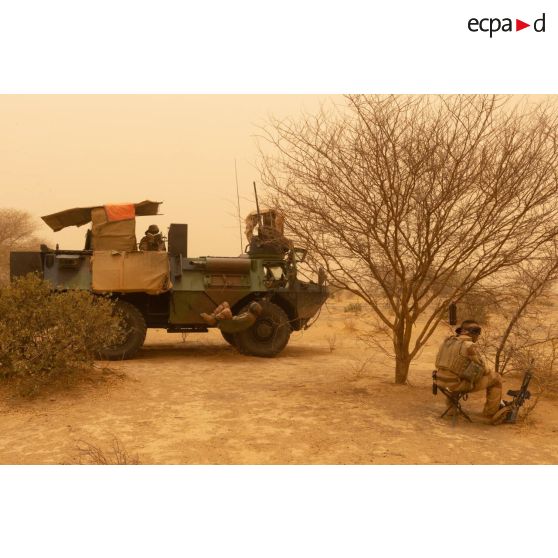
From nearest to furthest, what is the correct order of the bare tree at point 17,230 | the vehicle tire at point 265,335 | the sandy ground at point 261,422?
the sandy ground at point 261,422 → the vehicle tire at point 265,335 → the bare tree at point 17,230

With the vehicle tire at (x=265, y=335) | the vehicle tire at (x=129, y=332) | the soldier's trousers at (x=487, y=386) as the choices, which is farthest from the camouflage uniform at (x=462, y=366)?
the vehicle tire at (x=129, y=332)

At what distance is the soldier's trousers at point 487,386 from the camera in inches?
216

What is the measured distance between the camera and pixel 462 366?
546cm

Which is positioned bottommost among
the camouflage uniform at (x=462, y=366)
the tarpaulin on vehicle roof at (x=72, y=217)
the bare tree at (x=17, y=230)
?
the camouflage uniform at (x=462, y=366)

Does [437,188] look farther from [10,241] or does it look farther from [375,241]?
[10,241]

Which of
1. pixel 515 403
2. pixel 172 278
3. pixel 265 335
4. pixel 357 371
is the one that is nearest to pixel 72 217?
pixel 172 278

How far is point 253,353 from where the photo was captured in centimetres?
969

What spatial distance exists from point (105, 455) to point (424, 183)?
417 cm

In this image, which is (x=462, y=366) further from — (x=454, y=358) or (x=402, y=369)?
(x=402, y=369)

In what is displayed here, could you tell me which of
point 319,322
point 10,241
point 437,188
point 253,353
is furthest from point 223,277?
point 10,241

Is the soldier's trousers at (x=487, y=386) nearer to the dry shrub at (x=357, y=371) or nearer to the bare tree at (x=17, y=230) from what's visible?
the dry shrub at (x=357, y=371)

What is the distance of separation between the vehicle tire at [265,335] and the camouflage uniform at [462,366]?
4.30 meters

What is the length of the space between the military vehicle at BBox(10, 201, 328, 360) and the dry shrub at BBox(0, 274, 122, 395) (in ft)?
5.86

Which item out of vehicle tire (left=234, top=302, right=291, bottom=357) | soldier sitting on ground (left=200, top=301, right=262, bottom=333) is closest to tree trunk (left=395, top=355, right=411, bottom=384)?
soldier sitting on ground (left=200, top=301, right=262, bottom=333)
